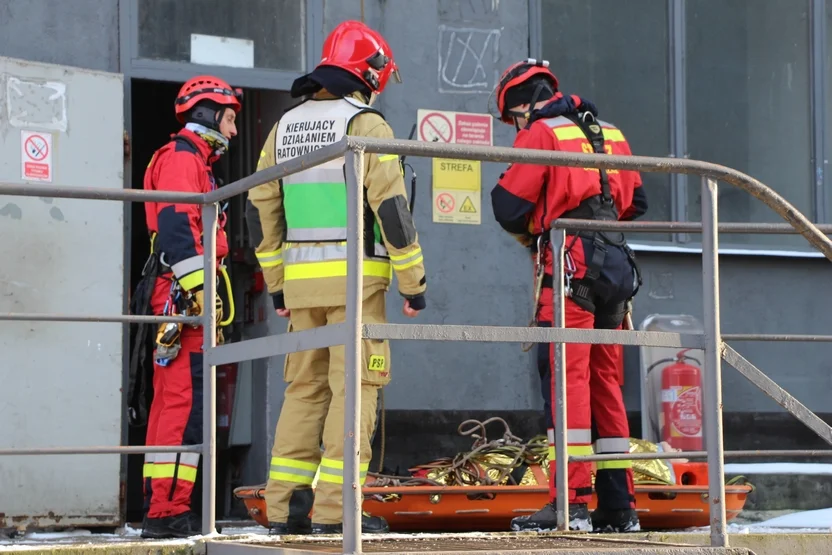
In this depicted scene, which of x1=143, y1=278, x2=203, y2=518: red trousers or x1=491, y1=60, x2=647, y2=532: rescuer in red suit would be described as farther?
x1=143, y1=278, x2=203, y2=518: red trousers

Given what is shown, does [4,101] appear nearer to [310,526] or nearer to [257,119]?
[257,119]

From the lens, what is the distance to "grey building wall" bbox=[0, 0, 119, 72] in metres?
7.33

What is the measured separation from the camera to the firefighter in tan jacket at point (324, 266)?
5.16m

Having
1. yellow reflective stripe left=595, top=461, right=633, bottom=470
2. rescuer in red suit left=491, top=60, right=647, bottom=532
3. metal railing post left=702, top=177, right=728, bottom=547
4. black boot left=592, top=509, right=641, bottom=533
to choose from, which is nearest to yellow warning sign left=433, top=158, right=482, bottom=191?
rescuer in red suit left=491, top=60, right=647, bottom=532

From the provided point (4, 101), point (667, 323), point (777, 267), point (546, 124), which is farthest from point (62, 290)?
point (777, 267)

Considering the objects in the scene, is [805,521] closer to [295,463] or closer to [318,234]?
[295,463]

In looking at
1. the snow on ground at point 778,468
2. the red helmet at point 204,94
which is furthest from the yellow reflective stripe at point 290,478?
the snow on ground at point 778,468

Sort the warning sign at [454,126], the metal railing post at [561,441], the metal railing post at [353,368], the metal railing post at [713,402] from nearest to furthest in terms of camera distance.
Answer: the metal railing post at [353,368]
the metal railing post at [713,402]
the metal railing post at [561,441]
the warning sign at [454,126]

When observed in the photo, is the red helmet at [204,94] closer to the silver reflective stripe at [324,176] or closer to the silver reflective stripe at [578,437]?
the silver reflective stripe at [324,176]

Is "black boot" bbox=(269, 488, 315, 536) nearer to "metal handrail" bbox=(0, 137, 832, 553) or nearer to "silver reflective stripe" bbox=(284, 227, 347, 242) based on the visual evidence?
"metal handrail" bbox=(0, 137, 832, 553)

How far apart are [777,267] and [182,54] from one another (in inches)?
156

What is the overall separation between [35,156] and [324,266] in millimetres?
2441

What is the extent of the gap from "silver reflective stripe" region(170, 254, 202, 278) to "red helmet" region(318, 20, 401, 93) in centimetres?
114

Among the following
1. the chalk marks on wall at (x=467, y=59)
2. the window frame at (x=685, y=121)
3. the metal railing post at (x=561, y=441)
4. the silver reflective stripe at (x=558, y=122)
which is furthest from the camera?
the window frame at (x=685, y=121)
